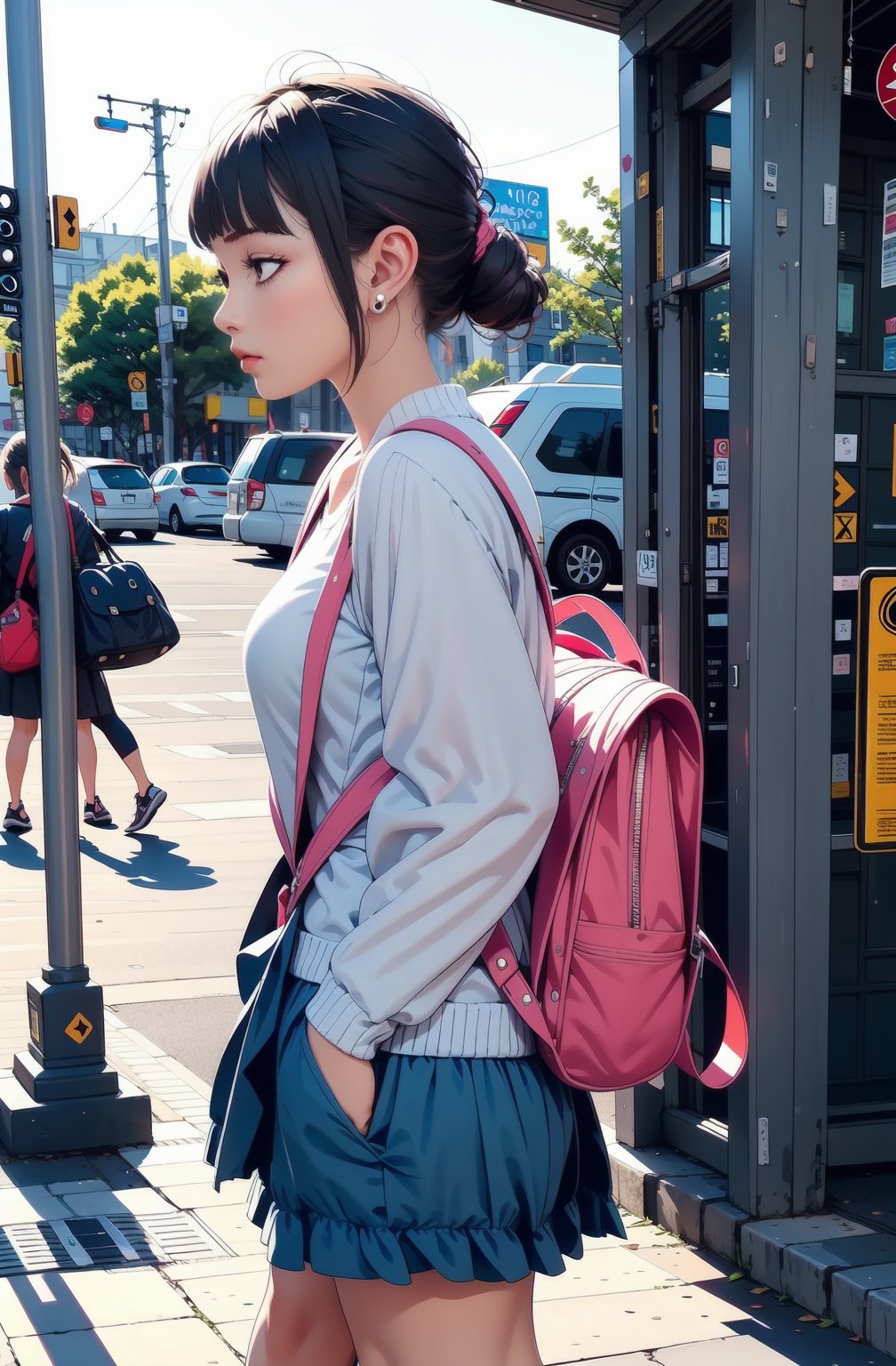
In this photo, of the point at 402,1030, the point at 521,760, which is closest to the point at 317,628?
the point at 521,760

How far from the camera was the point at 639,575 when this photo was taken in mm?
3879

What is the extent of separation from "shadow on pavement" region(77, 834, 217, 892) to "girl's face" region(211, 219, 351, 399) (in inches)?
218

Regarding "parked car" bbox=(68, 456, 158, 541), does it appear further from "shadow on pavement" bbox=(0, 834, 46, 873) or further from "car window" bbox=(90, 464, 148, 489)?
"shadow on pavement" bbox=(0, 834, 46, 873)

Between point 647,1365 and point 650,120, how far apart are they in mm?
2761

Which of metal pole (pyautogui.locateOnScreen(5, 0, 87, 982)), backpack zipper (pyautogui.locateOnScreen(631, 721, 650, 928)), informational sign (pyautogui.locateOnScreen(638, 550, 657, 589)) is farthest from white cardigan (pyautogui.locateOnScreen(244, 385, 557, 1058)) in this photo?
metal pole (pyautogui.locateOnScreen(5, 0, 87, 982))

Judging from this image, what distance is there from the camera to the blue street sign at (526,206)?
54.6 m

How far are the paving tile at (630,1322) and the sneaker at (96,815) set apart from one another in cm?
559

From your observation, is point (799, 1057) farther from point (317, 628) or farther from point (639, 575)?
point (317, 628)

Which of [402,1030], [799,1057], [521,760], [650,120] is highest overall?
[650,120]

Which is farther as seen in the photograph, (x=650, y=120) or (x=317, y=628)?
(x=650, y=120)

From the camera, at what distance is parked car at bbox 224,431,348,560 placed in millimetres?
23156

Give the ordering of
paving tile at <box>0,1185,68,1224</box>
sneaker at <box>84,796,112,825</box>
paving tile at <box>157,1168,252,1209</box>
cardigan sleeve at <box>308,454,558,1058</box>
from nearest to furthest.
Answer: cardigan sleeve at <box>308,454,558,1058</box>, paving tile at <box>0,1185,68,1224</box>, paving tile at <box>157,1168,252,1209</box>, sneaker at <box>84,796,112,825</box>

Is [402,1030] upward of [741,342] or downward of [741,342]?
downward

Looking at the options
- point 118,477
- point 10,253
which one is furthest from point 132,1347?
point 118,477
